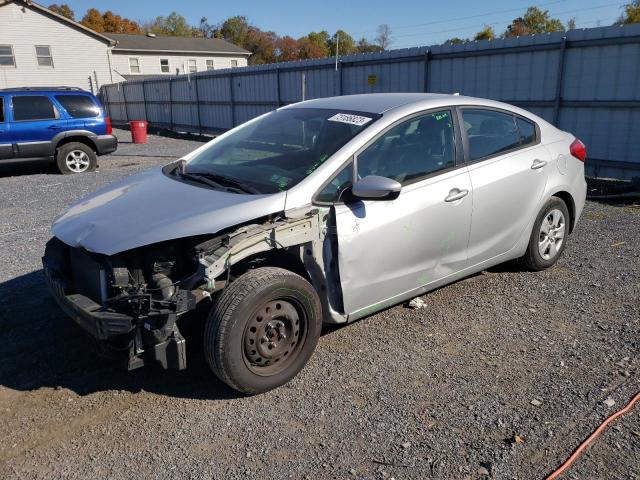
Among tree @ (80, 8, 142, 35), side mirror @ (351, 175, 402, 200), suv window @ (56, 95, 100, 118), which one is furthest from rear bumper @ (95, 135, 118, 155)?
tree @ (80, 8, 142, 35)

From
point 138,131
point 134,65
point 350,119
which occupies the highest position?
point 134,65

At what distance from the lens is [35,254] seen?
6066mm

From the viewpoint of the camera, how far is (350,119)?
397cm

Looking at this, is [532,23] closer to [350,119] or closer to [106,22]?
[106,22]

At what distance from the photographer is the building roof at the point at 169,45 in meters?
41.2

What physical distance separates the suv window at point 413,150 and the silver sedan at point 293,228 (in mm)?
11

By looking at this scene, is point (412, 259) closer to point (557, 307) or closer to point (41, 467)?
point (557, 307)

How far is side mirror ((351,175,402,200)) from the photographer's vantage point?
3383 mm

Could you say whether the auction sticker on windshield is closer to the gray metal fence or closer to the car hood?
the car hood

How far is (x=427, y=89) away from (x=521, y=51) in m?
2.40

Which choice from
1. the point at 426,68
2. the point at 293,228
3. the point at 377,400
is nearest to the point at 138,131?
the point at 426,68

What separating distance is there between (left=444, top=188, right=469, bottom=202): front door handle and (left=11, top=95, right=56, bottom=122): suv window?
10.6 meters

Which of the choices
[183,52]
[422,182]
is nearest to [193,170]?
[422,182]

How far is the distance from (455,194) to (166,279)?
2.17m
